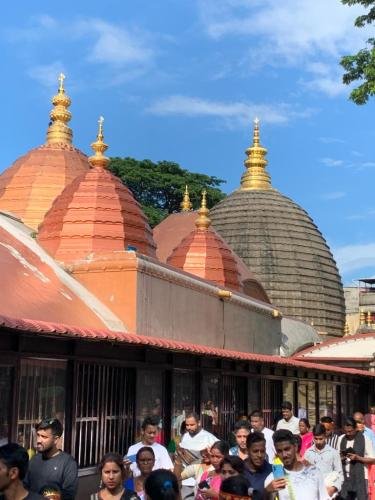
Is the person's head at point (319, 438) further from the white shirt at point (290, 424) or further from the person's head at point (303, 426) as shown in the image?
the white shirt at point (290, 424)

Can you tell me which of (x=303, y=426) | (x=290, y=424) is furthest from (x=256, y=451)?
(x=290, y=424)

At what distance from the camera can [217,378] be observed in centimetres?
1445

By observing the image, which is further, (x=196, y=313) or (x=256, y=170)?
(x=256, y=170)

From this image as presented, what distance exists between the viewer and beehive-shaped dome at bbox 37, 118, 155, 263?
1599 cm

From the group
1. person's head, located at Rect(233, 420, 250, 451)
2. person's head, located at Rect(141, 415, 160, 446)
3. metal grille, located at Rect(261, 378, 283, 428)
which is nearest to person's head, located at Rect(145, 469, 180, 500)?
person's head, located at Rect(233, 420, 250, 451)

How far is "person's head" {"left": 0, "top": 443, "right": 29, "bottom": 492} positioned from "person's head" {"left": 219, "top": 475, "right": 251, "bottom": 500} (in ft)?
3.67

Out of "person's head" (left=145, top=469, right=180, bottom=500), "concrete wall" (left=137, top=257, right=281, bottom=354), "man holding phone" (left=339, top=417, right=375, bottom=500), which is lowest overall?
"man holding phone" (left=339, top=417, right=375, bottom=500)

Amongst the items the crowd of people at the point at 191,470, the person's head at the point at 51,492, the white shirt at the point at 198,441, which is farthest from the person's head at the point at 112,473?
the white shirt at the point at 198,441

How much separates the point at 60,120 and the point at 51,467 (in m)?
27.2

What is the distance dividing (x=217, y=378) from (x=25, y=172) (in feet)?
49.6

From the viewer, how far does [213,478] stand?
224 inches

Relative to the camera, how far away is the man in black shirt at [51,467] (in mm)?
5453

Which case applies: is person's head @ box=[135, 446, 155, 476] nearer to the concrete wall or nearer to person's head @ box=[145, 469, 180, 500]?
person's head @ box=[145, 469, 180, 500]

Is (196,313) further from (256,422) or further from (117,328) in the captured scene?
(256,422)
